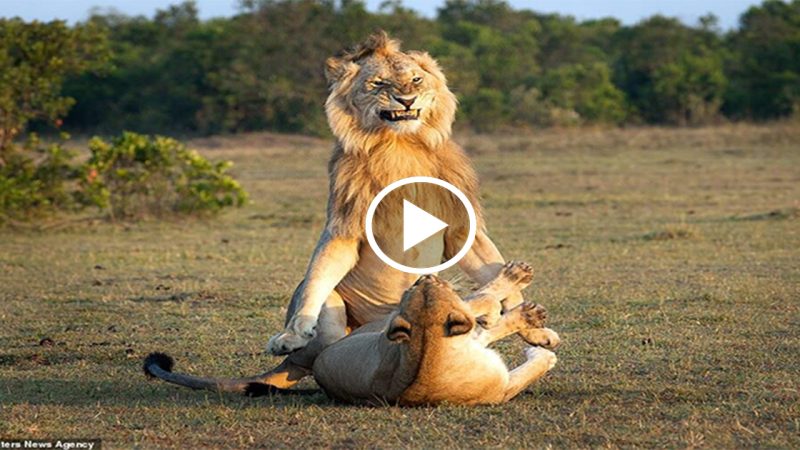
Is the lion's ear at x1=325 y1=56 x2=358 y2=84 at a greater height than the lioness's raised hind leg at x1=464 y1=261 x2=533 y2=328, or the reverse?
the lion's ear at x1=325 y1=56 x2=358 y2=84

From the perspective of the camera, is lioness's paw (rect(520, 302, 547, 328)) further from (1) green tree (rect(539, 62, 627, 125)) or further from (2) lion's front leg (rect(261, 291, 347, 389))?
(1) green tree (rect(539, 62, 627, 125))

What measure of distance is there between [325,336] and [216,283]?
3989 mm

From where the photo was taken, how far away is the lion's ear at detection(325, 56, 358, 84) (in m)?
5.09

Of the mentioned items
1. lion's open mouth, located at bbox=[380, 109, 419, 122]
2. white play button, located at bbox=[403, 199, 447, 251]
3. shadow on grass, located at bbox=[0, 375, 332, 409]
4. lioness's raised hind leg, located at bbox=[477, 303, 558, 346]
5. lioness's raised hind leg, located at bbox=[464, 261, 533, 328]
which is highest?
lion's open mouth, located at bbox=[380, 109, 419, 122]

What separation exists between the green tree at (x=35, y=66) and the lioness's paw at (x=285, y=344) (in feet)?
31.8

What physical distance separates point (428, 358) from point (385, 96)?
1239 mm

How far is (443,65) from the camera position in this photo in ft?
94.5

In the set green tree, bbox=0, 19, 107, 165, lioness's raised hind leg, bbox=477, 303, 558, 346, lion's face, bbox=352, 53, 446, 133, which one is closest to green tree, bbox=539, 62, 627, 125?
green tree, bbox=0, 19, 107, 165

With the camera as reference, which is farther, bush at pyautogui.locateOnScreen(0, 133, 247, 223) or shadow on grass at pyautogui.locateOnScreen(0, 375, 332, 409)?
bush at pyautogui.locateOnScreen(0, 133, 247, 223)

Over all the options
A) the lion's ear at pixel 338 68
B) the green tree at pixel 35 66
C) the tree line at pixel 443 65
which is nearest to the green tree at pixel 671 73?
the tree line at pixel 443 65

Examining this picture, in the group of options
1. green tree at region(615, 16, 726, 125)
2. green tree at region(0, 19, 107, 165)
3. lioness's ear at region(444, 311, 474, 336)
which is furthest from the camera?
green tree at region(615, 16, 726, 125)

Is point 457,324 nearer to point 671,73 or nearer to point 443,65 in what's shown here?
point 443,65

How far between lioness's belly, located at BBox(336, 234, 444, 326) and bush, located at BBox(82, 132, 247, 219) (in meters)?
8.78

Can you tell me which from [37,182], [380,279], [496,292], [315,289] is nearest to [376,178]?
[380,279]
